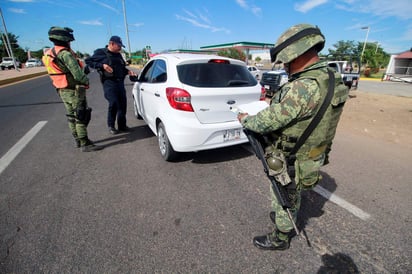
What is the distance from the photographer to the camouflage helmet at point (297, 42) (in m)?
1.29

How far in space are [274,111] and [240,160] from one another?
6.76 feet

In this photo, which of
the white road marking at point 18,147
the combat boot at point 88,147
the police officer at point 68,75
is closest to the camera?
the police officer at point 68,75

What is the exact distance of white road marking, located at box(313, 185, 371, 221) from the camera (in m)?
2.18

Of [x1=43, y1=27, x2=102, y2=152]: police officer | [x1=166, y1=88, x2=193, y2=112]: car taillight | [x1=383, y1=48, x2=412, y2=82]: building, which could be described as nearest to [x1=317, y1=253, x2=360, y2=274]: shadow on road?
[x1=166, y1=88, x2=193, y2=112]: car taillight

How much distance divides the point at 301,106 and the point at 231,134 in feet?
5.39

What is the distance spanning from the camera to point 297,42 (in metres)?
1.30

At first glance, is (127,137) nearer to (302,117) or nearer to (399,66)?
(302,117)

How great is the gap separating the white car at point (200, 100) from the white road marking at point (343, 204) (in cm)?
120

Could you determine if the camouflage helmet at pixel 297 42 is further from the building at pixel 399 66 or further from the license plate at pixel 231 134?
the building at pixel 399 66

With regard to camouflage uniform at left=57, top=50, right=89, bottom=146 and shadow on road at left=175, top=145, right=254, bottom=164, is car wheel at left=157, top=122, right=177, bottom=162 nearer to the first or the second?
shadow on road at left=175, top=145, right=254, bottom=164

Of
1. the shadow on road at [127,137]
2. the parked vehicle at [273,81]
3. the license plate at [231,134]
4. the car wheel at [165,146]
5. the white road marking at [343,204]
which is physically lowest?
the white road marking at [343,204]

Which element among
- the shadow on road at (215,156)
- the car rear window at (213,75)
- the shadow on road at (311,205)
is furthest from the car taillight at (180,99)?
the shadow on road at (311,205)

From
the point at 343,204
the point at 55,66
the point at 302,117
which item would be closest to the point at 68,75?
the point at 55,66

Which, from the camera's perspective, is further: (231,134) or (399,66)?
(399,66)
